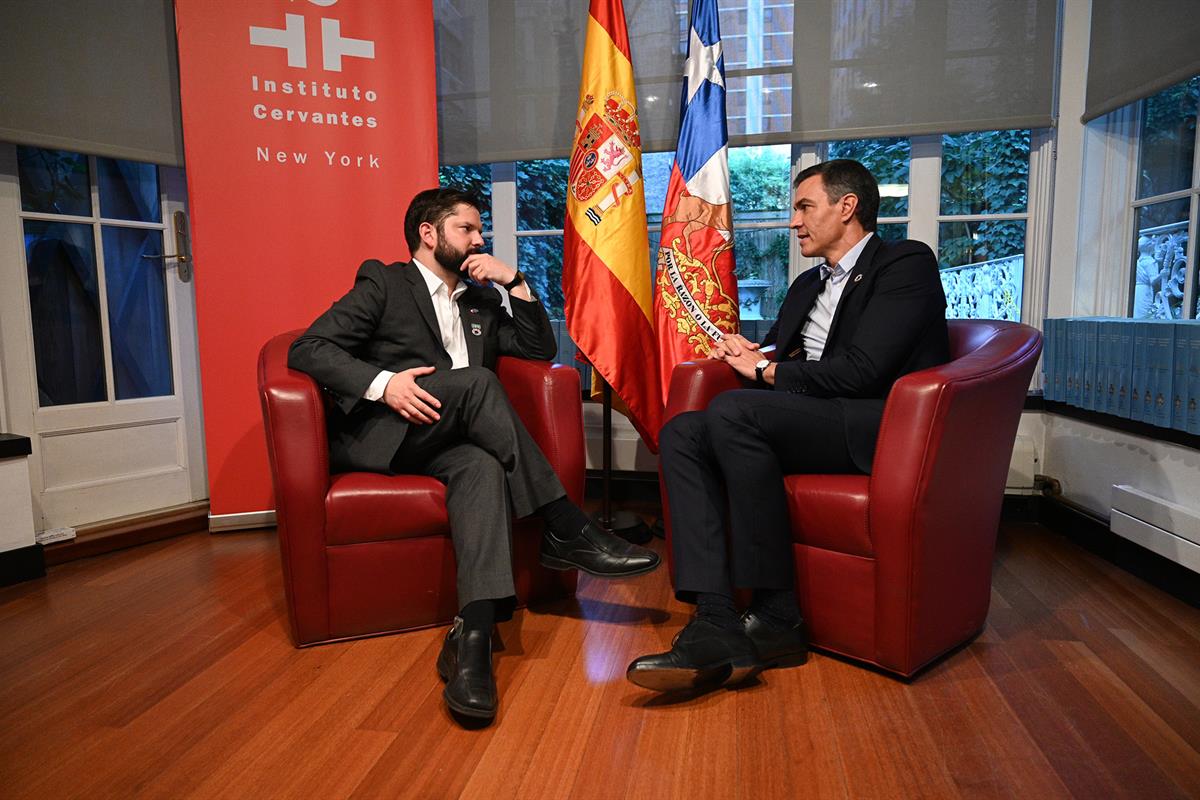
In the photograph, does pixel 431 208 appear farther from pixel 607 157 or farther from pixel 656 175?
pixel 656 175

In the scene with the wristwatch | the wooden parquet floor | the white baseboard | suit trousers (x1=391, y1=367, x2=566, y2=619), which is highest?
the wristwatch

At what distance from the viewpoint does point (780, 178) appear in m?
3.10

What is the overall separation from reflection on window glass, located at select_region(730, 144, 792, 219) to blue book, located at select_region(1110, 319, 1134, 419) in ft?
4.21

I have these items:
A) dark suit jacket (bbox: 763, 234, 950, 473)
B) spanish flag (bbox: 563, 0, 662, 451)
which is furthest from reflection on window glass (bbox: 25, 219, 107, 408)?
dark suit jacket (bbox: 763, 234, 950, 473)

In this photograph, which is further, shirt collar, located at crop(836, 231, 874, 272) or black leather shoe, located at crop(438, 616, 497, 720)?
shirt collar, located at crop(836, 231, 874, 272)

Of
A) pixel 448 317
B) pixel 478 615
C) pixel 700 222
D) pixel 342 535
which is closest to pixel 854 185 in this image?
pixel 700 222

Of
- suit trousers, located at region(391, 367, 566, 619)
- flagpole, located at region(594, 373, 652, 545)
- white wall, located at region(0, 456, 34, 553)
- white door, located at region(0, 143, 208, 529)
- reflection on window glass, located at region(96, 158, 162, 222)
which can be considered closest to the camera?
suit trousers, located at region(391, 367, 566, 619)

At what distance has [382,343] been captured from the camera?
205 cm

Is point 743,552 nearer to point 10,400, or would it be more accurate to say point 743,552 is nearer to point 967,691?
point 967,691

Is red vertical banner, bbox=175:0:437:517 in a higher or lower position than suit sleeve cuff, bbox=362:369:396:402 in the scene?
higher

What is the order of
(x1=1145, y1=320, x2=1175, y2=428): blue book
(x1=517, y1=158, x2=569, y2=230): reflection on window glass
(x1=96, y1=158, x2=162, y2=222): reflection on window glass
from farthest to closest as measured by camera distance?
(x1=517, y1=158, x2=569, y2=230): reflection on window glass → (x1=96, y1=158, x2=162, y2=222): reflection on window glass → (x1=1145, y1=320, x2=1175, y2=428): blue book

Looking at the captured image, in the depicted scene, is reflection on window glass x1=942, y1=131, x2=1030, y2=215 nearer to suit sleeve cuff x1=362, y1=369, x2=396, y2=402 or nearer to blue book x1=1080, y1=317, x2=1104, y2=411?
blue book x1=1080, y1=317, x2=1104, y2=411

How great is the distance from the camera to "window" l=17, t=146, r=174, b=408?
2.61 m

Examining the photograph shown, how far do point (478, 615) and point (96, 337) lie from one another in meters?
2.08
